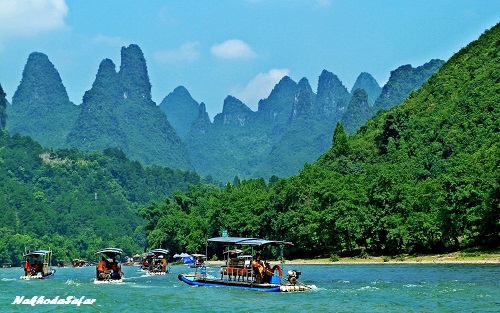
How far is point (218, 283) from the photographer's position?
5556cm

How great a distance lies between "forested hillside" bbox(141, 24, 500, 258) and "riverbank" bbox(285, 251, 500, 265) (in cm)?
171

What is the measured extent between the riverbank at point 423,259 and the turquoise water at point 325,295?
5.34 meters

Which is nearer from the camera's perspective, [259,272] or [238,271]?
[259,272]

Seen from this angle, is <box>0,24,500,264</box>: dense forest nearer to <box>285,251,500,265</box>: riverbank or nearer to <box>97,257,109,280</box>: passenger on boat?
<box>285,251,500,265</box>: riverbank

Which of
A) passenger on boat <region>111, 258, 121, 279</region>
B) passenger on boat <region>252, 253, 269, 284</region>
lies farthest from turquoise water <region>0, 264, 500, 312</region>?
passenger on boat <region>111, 258, 121, 279</region>

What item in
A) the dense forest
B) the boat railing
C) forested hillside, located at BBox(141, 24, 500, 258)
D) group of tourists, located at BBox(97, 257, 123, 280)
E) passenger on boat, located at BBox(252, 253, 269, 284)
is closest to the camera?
passenger on boat, located at BBox(252, 253, 269, 284)

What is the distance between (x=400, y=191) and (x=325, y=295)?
41.0 m

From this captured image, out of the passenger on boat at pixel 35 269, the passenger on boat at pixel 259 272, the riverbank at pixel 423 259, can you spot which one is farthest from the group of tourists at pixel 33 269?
the passenger on boat at pixel 259 272

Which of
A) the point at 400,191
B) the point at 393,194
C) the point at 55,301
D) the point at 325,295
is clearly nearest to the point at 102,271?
the point at 55,301

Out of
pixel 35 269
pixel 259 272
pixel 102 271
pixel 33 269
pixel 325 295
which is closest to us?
pixel 325 295

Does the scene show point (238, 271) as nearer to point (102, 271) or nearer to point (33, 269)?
point (102, 271)

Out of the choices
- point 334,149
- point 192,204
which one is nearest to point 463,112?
point 334,149

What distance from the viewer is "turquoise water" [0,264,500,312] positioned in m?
41.8

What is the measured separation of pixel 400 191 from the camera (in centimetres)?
8688
